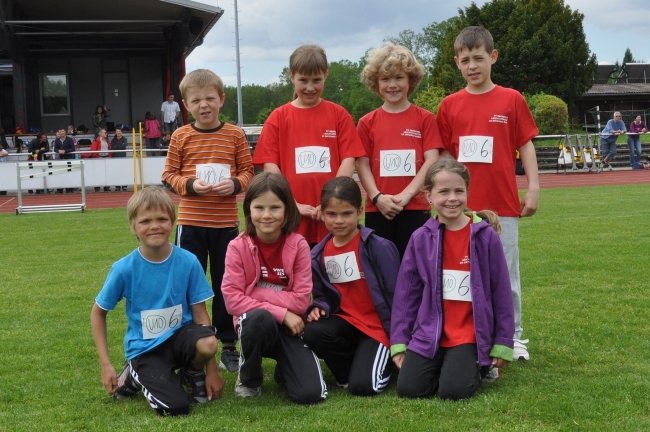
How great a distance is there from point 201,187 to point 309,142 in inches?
27.6

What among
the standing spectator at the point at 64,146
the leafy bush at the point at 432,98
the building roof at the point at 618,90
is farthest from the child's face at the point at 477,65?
the building roof at the point at 618,90

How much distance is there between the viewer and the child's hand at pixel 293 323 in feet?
12.9

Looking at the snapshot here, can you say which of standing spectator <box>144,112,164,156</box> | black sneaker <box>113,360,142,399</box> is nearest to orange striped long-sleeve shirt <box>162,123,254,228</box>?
black sneaker <box>113,360,142,399</box>

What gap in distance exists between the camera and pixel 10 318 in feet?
19.3

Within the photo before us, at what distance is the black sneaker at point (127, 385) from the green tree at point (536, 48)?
40253mm

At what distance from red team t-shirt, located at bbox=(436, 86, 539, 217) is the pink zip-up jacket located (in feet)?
3.78

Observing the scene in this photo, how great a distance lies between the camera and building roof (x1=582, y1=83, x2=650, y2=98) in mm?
51878

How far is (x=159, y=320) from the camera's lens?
388 cm

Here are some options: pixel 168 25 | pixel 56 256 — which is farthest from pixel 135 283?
pixel 168 25

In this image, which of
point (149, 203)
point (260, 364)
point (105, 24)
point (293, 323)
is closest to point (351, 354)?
point (293, 323)

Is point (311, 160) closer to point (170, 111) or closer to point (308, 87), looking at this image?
point (308, 87)

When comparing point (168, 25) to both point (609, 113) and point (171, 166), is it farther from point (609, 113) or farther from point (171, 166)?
point (609, 113)

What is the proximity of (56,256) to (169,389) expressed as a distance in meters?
6.10

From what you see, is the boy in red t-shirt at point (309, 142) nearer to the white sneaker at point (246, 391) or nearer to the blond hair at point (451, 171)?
the blond hair at point (451, 171)
